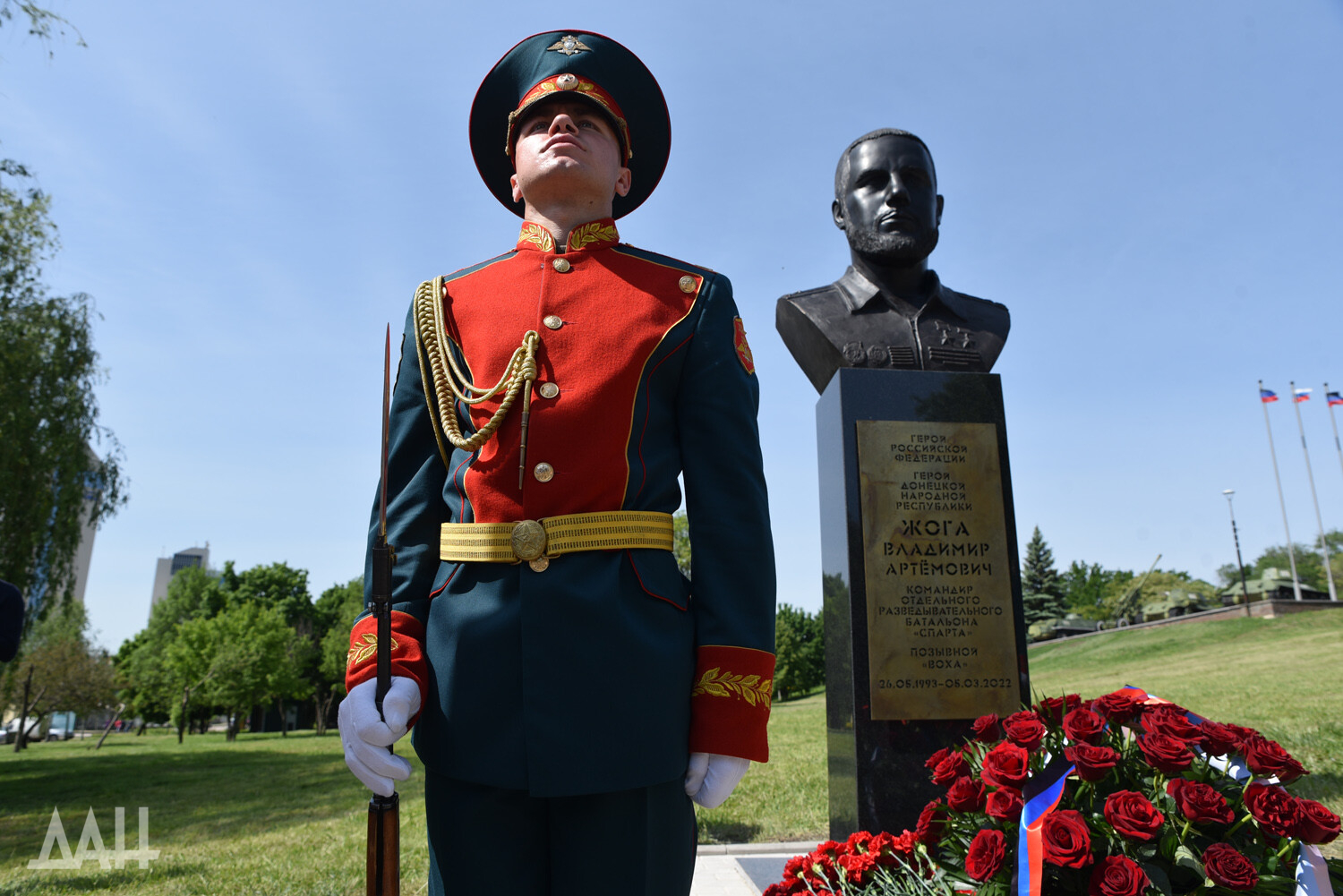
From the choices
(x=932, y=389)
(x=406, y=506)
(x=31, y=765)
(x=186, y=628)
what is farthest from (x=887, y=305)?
(x=186, y=628)

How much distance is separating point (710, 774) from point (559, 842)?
31 centimetres

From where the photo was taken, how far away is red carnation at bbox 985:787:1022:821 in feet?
6.78

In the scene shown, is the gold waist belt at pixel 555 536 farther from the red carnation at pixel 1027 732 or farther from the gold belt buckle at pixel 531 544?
the red carnation at pixel 1027 732

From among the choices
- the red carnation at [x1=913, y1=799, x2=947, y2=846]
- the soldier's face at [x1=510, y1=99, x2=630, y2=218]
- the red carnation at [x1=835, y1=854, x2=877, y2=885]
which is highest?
the soldier's face at [x1=510, y1=99, x2=630, y2=218]

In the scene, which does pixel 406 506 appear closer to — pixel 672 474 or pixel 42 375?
pixel 672 474

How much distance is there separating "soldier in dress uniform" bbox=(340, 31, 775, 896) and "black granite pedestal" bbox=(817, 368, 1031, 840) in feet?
8.18

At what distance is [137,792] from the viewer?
40.8ft

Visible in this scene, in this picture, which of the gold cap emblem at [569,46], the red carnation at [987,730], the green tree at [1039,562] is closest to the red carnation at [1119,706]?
the red carnation at [987,730]

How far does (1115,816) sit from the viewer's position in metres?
1.87

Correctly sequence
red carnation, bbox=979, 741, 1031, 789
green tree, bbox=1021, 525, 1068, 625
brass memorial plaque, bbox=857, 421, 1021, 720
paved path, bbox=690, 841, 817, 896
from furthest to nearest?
green tree, bbox=1021, 525, 1068, 625 < brass memorial plaque, bbox=857, 421, 1021, 720 < paved path, bbox=690, 841, 817, 896 < red carnation, bbox=979, 741, 1031, 789

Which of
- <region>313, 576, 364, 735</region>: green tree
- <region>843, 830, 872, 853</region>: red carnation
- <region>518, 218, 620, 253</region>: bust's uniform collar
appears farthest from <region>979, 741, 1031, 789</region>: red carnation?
<region>313, 576, 364, 735</region>: green tree

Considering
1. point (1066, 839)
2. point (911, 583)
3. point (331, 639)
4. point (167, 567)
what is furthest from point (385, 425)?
point (167, 567)

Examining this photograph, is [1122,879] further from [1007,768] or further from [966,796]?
[966,796]

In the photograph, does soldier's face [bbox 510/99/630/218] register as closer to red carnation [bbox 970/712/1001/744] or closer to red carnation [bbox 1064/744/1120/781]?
red carnation [bbox 1064/744/1120/781]
